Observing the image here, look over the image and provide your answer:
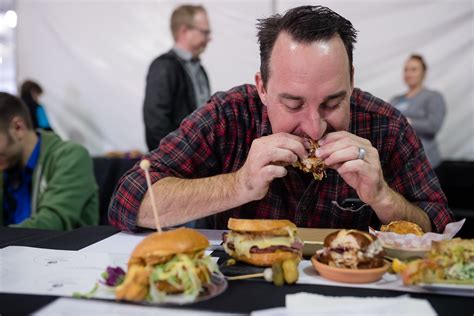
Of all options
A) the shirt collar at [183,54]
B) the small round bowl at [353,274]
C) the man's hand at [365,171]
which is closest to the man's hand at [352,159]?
the man's hand at [365,171]

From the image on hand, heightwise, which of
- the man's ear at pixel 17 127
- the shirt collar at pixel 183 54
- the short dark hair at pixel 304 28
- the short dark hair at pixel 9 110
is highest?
the shirt collar at pixel 183 54

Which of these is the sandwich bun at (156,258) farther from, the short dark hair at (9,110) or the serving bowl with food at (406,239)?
the short dark hair at (9,110)

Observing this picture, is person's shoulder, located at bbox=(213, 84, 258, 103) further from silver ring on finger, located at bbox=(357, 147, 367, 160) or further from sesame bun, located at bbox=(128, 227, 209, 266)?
sesame bun, located at bbox=(128, 227, 209, 266)

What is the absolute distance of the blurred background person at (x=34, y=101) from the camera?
5.48 m

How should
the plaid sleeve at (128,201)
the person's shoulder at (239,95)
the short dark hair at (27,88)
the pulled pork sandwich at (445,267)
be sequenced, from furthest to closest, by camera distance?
the short dark hair at (27,88)
the person's shoulder at (239,95)
the plaid sleeve at (128,201)
the pulled pork sandwich at (445,267)

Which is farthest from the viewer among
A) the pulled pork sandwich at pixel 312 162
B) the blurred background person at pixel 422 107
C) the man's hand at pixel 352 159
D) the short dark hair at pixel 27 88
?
the short dark hair at pixel 27 88

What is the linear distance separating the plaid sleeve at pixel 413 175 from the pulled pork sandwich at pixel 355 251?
0.76 metres

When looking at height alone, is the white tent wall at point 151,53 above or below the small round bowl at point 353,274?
above

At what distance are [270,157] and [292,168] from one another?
1.28 feet

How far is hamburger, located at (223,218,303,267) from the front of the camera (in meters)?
1.33

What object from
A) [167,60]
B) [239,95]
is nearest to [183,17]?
[167,60]

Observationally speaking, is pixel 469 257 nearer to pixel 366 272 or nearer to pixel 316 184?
pixel 366 272

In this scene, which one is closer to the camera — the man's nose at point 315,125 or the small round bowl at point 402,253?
the small round bowl at point 402,253

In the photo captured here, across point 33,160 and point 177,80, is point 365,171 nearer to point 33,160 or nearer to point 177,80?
point 33,160
